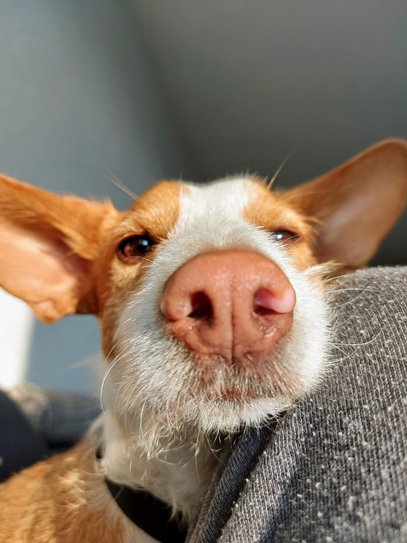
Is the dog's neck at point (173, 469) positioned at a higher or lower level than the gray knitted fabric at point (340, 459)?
lower

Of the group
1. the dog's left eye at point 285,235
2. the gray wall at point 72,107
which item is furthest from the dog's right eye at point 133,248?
the gray wall at point 72,107

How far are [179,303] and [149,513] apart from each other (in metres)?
0.52

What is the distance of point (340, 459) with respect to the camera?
0.59 metres

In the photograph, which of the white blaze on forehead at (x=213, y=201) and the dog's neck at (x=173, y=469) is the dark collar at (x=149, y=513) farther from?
the white blaze on forehead at (x=213, y=201)

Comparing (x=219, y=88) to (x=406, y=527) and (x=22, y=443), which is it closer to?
(x=22, y=443)

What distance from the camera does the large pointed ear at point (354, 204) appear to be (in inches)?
51.2

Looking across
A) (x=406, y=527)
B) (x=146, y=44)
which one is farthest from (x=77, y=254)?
(x=146, y=44)

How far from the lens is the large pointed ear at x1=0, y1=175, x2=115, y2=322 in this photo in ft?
4.25

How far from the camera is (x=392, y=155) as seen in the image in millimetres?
1255

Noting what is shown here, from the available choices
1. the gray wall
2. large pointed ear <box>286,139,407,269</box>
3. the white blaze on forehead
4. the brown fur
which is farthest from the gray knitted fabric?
the gray wall

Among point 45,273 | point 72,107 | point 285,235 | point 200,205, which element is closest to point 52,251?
point 45,273

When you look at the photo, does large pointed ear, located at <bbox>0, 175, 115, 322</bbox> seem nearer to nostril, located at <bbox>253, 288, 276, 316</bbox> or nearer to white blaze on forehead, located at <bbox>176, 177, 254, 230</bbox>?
white blaze on forehead, located at <bbox>176, 177, 254, 230</bbox>

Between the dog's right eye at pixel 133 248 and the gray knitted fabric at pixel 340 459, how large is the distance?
51 cm

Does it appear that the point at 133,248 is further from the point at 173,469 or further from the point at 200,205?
the point at 173,469
